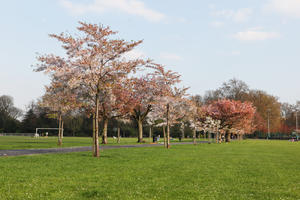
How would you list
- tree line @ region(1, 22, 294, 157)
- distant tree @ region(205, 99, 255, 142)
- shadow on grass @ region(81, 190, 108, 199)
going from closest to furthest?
shadow on grass @ region(81, 190, 108, 199), tree line @ region(1, 22, 294, 157), distant tree @ region(205, 99, 255, 142)

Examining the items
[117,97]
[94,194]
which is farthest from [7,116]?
[94,194]

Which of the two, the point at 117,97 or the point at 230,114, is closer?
the point at 117,97

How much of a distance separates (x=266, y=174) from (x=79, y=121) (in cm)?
9076

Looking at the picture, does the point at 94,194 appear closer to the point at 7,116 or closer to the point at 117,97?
the point at 117,97

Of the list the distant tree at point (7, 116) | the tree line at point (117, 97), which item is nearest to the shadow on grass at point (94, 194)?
the tree line at point (117, 97)

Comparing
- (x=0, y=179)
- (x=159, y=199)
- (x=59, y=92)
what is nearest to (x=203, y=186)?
(x=159, y=199)

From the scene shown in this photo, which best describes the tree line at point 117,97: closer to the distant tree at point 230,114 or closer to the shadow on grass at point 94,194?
the distant tree at point 230,114

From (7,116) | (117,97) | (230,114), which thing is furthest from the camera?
(7,116)

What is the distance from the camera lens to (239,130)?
7000 cm

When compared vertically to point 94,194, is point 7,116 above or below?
above

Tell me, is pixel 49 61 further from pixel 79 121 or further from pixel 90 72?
pixel 79 121

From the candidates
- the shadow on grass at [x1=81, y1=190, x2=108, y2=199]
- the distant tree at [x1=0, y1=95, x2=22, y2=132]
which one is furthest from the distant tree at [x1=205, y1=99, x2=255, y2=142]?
the distant tree at [x1=0, y1=95, x2=22, y2=132]

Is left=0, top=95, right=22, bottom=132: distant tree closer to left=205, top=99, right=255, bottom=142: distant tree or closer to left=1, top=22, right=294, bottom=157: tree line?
left=1, top=22, right=294, bottom=157: tree line

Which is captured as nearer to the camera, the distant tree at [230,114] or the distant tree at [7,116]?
the distant tree at [230,114]
